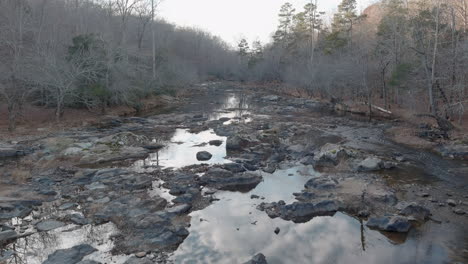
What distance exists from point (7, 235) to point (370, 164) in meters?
12.9

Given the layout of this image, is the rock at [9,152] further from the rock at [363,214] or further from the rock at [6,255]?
the rock at [363,214]

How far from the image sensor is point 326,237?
9156 mm

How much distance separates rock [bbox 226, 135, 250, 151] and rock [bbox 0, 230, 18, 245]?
1105 centimetres

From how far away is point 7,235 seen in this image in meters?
8.70

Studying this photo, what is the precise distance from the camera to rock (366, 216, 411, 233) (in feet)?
30.8

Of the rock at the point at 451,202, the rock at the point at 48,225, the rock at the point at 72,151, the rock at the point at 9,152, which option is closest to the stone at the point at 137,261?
the rock at the point at 48,225

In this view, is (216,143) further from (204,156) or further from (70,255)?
(70,255)

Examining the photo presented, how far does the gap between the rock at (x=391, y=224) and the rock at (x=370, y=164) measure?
4.95 meters

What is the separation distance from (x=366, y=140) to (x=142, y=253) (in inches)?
623

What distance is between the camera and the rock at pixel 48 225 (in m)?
9.24

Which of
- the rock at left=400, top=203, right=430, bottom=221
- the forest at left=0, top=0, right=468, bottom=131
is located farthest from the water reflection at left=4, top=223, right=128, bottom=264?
the forest at left=0, top=0, right=468, bottom=131

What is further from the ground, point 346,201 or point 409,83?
point 409,83

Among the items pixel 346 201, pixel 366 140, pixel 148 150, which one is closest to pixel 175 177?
pixel 148 150

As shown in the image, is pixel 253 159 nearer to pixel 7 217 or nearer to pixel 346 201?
pixel 346 201
